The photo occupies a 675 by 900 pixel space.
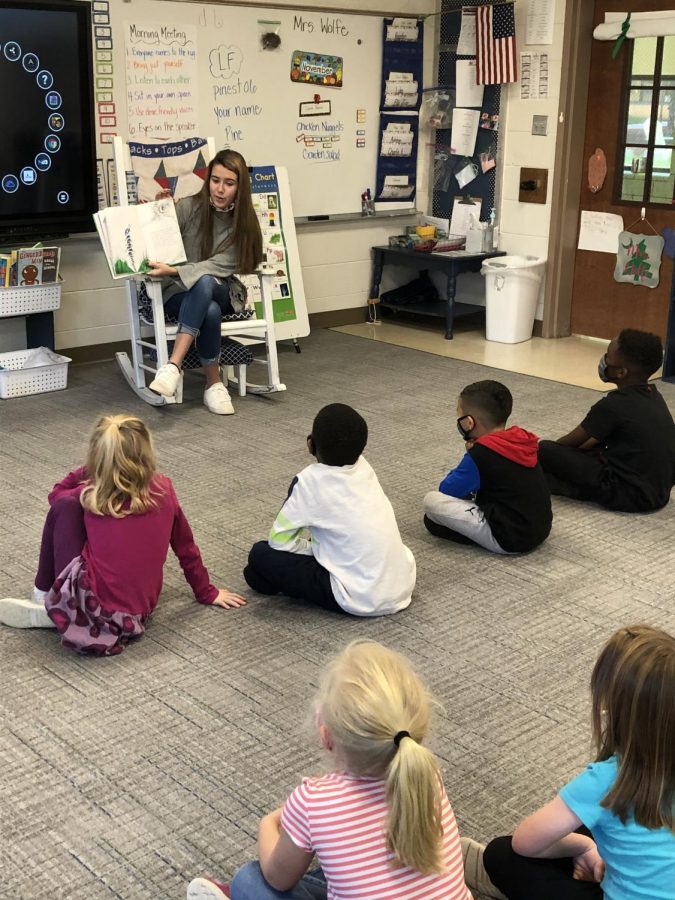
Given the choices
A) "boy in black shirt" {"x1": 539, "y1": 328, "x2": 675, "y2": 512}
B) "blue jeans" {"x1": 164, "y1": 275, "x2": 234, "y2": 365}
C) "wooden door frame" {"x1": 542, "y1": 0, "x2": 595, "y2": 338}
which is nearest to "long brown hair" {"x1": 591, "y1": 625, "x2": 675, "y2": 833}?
"boy in black shirt" {"x1": 539, "y1": 328, "x2": 675, "y2": 512}

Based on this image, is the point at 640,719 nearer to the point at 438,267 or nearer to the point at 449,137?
the point at 438,267

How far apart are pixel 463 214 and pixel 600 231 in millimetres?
875

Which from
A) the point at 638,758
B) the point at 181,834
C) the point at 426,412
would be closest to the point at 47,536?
the point at 181,834

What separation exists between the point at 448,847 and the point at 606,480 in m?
2.29

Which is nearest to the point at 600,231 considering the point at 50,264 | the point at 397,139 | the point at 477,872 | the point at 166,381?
the point at 397,139

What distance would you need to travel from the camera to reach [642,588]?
3.03m

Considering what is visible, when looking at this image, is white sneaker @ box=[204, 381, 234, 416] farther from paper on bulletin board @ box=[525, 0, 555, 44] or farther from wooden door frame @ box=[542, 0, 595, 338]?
paper on bulletin board @ box=[525, 0, 555, 44]

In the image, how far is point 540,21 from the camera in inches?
233

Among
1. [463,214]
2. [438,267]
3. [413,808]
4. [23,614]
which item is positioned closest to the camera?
[413,808]

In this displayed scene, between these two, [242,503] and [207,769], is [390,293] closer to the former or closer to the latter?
[242,503]

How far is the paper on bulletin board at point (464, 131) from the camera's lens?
20.9 ft

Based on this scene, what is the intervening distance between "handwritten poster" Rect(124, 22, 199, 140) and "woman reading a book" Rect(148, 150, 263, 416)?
70 centimetres

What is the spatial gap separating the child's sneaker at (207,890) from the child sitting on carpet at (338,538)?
1.13m

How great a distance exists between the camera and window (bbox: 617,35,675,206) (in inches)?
223
